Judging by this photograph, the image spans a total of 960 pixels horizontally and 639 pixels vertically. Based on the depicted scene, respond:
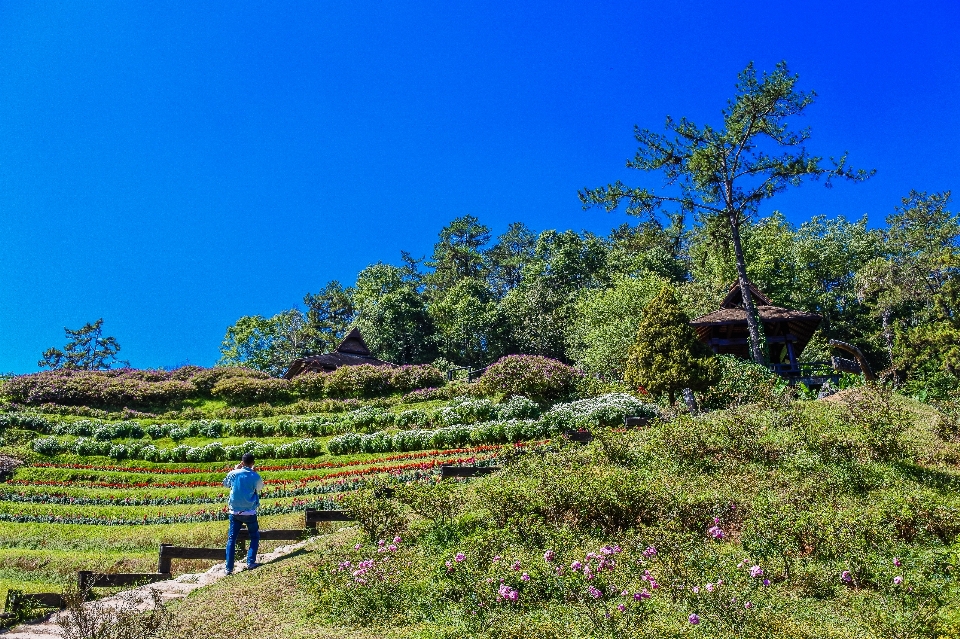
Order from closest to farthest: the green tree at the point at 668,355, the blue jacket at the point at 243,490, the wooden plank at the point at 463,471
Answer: the blue jacket at the point at 243,490 < the wooden plank at the point at 463,471 < the green tree at the point at 668,355

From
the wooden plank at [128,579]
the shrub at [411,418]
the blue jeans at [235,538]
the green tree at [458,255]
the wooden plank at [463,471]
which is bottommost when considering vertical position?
the wooden plank at [128,579]

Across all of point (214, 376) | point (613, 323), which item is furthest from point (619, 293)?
point (214, 376)

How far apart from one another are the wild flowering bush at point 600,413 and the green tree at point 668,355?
98 cm

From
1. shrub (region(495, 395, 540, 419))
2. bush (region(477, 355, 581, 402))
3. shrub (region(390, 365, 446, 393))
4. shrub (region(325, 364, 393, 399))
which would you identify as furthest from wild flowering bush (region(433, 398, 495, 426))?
shrub (region(325, 364, 393, 399))

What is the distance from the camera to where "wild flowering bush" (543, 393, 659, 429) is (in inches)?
703

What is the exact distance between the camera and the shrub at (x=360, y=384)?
3034 centimetres

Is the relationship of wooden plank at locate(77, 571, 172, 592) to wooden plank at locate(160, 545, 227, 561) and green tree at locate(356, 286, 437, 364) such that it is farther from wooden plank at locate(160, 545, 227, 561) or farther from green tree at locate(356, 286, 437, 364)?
green tree at locate(356, 286, 437, 364)

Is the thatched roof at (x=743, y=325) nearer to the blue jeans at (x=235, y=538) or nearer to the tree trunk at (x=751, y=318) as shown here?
the tree trunk at (x=751, y=318)

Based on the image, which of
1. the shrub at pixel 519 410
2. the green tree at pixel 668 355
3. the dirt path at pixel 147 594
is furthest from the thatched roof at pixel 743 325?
the dirt path at pixel 147 594

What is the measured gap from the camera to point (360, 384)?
1197 inches

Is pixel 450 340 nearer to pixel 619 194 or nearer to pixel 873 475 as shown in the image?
pixel 619 194

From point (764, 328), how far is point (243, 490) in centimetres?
2629

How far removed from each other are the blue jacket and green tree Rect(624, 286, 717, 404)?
13.9 meters

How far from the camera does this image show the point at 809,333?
1096 inches
